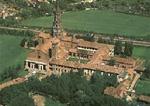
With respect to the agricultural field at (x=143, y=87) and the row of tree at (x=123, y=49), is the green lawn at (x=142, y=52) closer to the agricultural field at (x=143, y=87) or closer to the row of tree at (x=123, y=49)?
the row of tree at (x=123, y=49)

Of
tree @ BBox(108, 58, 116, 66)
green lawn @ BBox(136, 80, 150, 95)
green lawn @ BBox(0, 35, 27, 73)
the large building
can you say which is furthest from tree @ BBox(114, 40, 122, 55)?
green lawn @ BBox(0, 35, 27, 73)

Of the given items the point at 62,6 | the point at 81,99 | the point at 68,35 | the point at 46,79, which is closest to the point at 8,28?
the point at 68,35

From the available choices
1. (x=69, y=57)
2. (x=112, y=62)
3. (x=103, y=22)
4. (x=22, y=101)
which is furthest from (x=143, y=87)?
(x=103, y=22)

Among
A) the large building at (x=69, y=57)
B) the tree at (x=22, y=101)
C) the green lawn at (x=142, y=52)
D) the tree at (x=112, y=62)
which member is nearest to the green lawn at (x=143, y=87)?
the large building at (x=69, y=57)

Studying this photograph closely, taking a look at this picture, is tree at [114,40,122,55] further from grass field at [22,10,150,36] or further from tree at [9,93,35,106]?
tree at [9,93,35,106]

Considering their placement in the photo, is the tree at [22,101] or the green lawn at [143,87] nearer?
the tree at [22,101]

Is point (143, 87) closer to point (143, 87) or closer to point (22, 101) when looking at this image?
point (143, 87)
